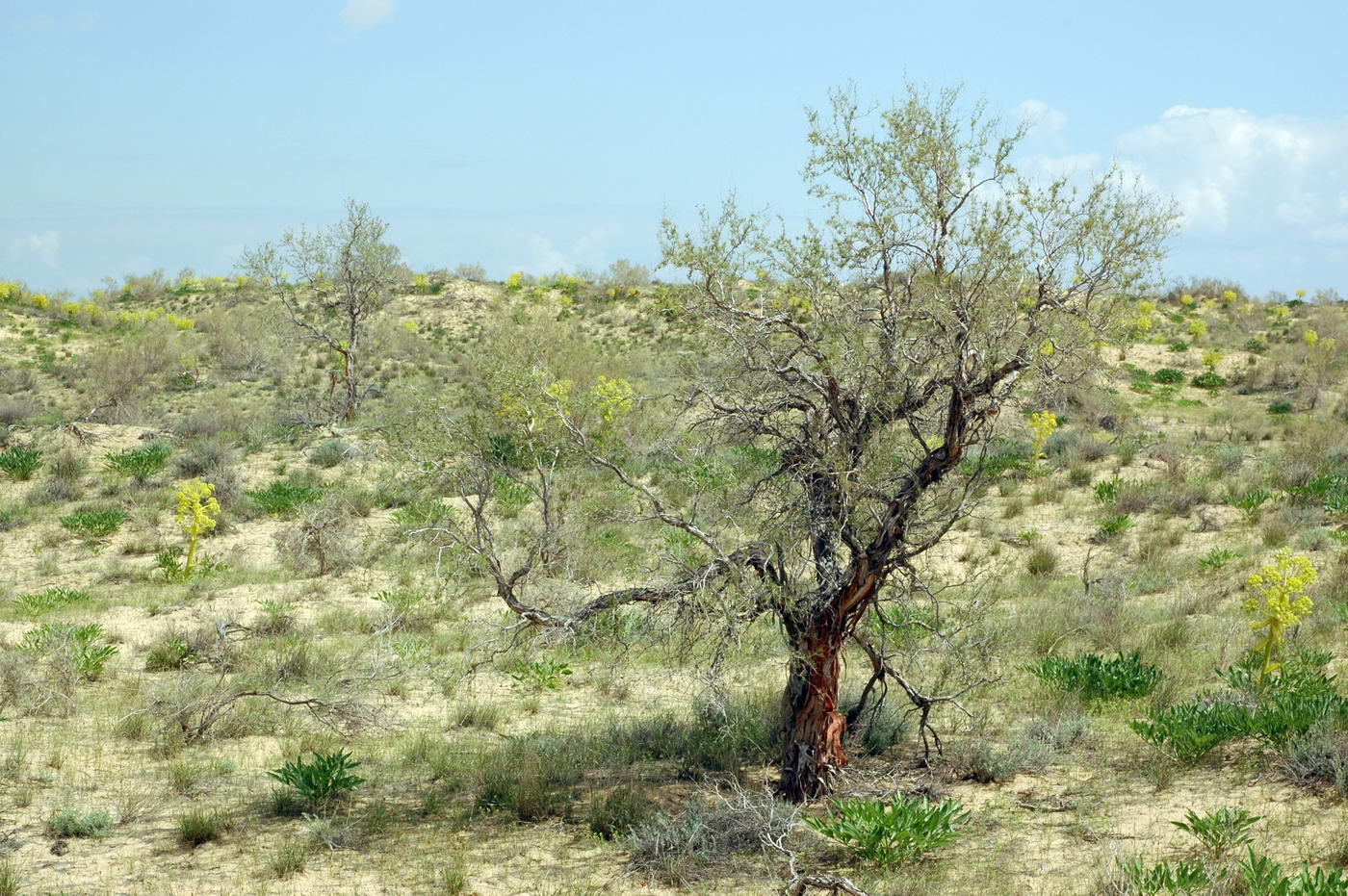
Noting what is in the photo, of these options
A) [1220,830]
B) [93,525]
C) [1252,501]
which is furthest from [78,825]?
[1252,501]

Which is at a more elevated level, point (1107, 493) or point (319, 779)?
point (1107, 493)

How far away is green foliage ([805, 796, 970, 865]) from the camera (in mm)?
6098

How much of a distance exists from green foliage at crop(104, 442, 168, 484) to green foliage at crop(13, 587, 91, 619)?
21.1ft

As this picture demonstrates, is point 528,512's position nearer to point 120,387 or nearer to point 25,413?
point 25,413

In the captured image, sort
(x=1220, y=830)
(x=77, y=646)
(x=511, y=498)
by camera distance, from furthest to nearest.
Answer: (x=511, y=498) < (x=77, y=646) < (x=1220, y=830)

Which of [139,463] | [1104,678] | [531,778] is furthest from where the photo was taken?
[139,463]

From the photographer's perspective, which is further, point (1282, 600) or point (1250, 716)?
point (1282, 600)

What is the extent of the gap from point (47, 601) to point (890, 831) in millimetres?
10711

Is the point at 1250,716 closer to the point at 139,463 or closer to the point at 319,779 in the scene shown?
the point at 319,779

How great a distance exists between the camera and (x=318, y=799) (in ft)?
24.1

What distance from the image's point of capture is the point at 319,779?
7.32 m

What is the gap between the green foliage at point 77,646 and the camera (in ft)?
32.8

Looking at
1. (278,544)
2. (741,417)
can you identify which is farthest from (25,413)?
(741,417)

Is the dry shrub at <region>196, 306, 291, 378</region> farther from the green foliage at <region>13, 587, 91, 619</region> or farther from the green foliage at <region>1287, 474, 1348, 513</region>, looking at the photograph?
the green foliage at <region>1287, 474, 1348, 513</region>
